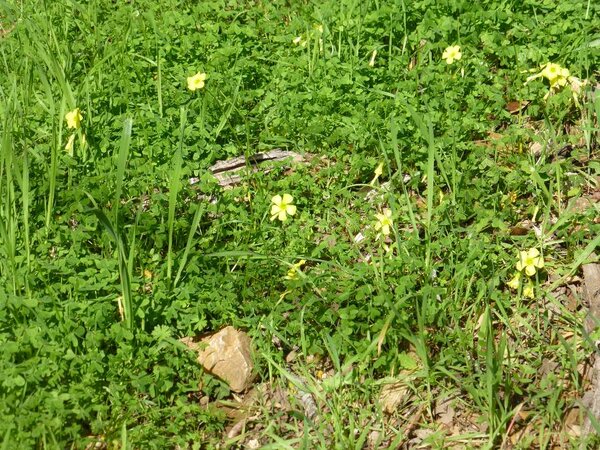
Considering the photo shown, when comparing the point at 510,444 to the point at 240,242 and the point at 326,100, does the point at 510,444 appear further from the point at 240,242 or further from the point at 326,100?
the point at 326,100

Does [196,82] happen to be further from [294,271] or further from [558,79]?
Result: [558,79]

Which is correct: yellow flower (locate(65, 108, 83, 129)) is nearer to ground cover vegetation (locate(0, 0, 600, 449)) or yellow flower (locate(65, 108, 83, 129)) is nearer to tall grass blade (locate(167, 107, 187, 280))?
ground cover vegetation (locate(0, 0, 600, 449))

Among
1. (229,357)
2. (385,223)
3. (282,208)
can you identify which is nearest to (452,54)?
(385,223)

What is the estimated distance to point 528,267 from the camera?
385 cm

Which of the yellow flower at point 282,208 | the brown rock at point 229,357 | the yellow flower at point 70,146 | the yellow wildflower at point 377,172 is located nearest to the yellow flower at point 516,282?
the yellow wildflower at point 377,172

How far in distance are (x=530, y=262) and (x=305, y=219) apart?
107cm

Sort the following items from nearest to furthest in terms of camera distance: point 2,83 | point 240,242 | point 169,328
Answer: point 169,328 → point 240,242 → point 2,83

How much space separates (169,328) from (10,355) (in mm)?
643

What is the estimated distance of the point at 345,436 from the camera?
348cm

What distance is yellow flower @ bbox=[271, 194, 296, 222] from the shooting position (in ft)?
13.7

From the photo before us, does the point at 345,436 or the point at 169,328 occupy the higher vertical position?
the point at 169,328


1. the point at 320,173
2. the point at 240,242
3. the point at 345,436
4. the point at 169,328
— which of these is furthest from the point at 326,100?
the point at 345,436

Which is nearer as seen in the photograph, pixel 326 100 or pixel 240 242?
pixel 240 242

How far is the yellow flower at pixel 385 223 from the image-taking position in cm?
404
